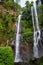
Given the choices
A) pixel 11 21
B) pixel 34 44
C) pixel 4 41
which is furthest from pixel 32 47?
pixel 11 21

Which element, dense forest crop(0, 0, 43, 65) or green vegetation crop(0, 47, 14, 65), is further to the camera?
dense forest crop(0, 0, 43, 65)

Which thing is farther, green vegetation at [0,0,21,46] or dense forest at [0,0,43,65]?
green vegetation at [0,0,21,46]

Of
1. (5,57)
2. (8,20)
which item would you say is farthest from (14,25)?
(5,57)

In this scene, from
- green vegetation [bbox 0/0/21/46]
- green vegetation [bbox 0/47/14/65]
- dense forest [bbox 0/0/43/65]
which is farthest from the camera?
green vegetation [bbox 0/0/21/46]

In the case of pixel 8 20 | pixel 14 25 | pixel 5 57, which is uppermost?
pixel 8 20

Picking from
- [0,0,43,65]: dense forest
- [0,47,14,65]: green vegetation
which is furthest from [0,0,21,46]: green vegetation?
[0,47,14,65]: green vegetation

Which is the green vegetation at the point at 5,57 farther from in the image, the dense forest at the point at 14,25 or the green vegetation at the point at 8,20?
the green vegetation at the point at 8,20

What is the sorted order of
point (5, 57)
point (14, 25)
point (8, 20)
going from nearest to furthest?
point (5, 57) < point (8, 20) < point (14, 25)

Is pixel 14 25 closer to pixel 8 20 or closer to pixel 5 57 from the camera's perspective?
pixel 8 20

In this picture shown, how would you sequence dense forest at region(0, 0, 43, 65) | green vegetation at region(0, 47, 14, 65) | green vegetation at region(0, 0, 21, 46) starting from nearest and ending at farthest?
green vegetation at region(0, 47, 14, 65)
dense forest at region(0, 0, 43, 65)
green vegetation at region(0, 0, 21, 46)

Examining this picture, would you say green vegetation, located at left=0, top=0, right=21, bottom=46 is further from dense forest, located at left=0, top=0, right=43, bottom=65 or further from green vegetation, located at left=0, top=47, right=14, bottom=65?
green vegetation, located at left=0, top=47, right=14, bottom=65

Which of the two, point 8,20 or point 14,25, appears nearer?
point 8,20
